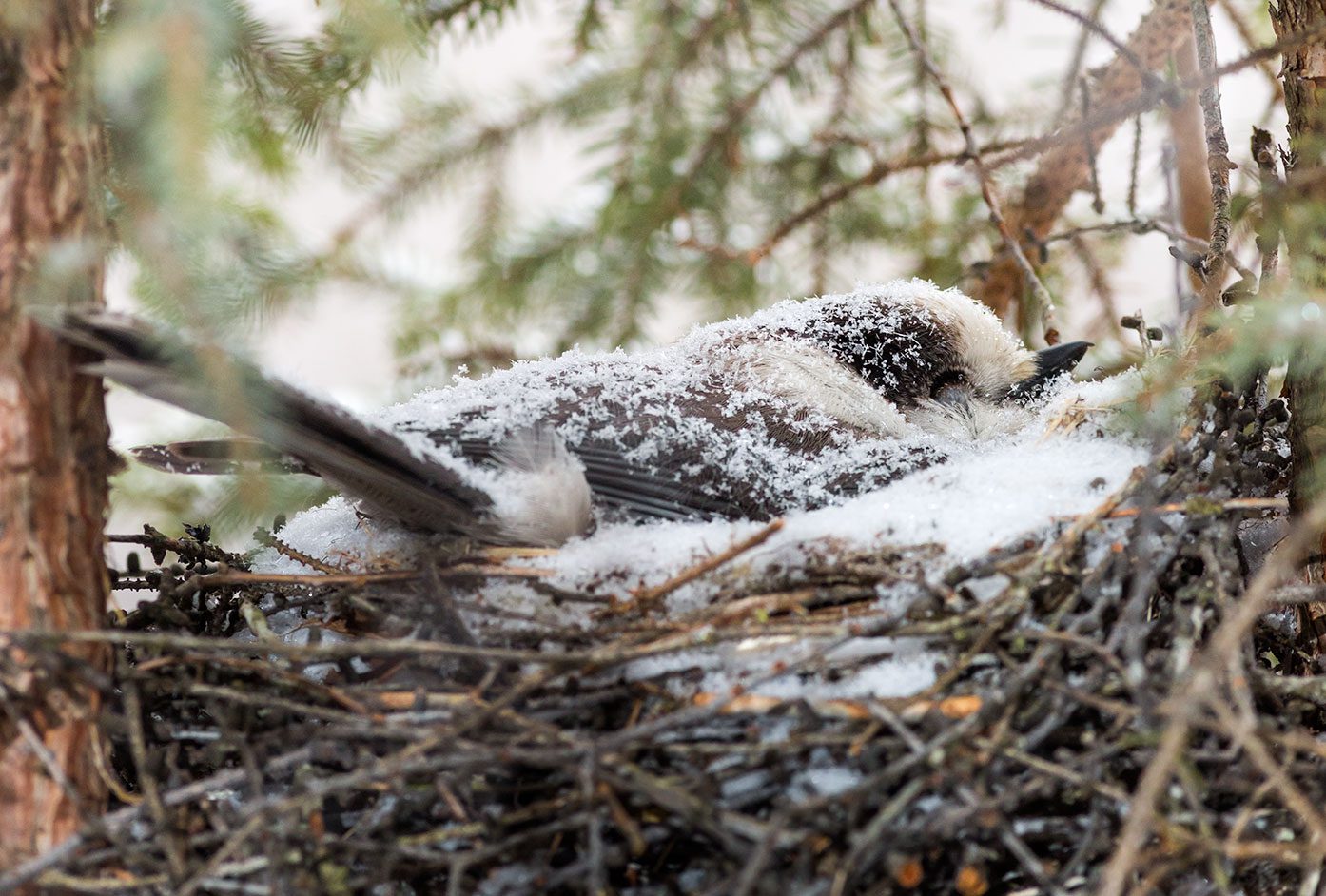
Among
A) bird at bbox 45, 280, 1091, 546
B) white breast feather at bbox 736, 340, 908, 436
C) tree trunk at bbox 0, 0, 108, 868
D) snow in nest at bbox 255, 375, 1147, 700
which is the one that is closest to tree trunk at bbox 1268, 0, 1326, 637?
snow in nest at bbox 255, 375, 1147, 700

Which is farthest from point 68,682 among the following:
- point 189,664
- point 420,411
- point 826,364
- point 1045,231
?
point 1045,231

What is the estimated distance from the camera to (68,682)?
3.08 ft

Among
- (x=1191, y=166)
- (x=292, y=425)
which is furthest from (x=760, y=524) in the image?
(x=1191, y=166)

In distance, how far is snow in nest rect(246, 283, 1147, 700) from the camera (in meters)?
1.03

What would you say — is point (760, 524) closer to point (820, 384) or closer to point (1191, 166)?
point (820, 384)

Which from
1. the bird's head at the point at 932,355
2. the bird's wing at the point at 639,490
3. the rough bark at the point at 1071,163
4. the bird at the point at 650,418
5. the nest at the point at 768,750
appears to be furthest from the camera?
the rough bark at the point at 1071,163

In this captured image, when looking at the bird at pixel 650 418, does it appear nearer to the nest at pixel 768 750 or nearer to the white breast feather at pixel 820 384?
the white breast feather at pixel 820 384

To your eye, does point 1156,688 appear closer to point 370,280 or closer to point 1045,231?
point 1045,231

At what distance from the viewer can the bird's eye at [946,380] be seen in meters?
1.80

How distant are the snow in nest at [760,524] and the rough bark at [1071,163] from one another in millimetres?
556

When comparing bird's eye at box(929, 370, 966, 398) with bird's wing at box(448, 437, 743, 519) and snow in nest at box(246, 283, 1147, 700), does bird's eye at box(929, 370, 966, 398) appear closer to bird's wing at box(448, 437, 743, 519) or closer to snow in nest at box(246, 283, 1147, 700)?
snow in nest at box(246, 283, 1147, 700)

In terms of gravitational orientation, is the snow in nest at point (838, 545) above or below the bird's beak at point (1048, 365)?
below

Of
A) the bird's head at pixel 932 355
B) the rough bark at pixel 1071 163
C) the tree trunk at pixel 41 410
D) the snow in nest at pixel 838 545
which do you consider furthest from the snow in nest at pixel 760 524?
the rough bark at pixel 1071 163

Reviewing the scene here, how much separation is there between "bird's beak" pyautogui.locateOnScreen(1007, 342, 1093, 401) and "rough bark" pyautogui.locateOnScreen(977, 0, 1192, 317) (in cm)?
17
